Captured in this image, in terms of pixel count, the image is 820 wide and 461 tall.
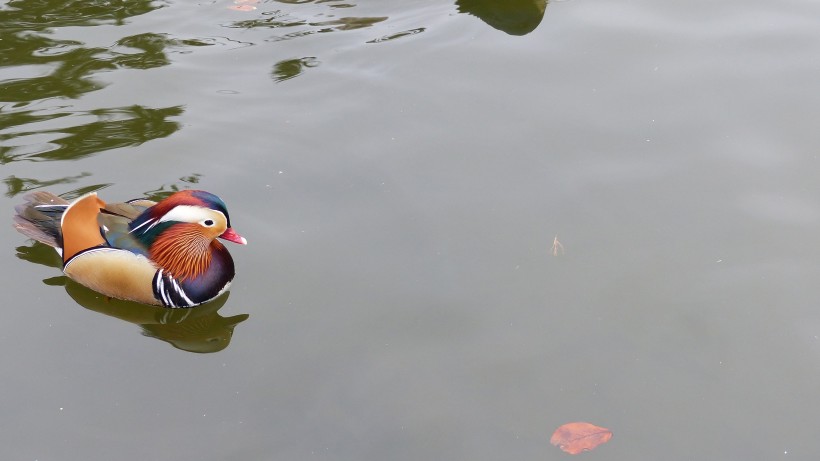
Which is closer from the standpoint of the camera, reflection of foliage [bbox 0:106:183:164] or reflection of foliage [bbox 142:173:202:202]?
reflection of foliage [bbox 142:173:202:202]

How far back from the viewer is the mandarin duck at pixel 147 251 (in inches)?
181

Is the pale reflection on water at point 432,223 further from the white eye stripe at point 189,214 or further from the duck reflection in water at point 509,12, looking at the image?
the white eye stripe at point 189,214

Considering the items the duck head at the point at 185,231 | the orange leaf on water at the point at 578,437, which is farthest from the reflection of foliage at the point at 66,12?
the orange leaf on water at the point at 578,437

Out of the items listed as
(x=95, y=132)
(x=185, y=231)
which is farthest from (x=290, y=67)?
(x=185, y=231)

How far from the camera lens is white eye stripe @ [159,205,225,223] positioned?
4527mm

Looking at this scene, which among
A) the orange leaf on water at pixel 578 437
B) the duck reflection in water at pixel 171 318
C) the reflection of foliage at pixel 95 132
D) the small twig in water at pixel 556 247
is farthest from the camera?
the reflection of foliage at pixel 95 132

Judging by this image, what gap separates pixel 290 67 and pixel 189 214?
→ 2.05 meters

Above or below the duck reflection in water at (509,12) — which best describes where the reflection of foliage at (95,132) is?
below

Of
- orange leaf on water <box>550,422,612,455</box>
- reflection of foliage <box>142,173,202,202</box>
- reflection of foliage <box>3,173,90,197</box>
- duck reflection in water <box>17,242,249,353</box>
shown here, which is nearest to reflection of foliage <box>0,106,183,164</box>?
reflection of foliage <box>3,173,90,197</box>

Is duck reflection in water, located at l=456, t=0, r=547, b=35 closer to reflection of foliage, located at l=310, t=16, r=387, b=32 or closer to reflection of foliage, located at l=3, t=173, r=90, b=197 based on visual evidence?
reflection of foliage, located at l=310, t=16, r=387, b=32

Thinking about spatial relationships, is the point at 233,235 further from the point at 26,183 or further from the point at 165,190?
the point at 26,183

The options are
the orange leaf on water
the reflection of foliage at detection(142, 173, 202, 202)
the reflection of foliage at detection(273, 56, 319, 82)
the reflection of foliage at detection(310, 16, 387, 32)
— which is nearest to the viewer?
the orange leaf on water

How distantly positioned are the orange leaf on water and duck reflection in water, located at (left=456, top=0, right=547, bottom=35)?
3599mm

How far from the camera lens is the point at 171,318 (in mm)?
4723
